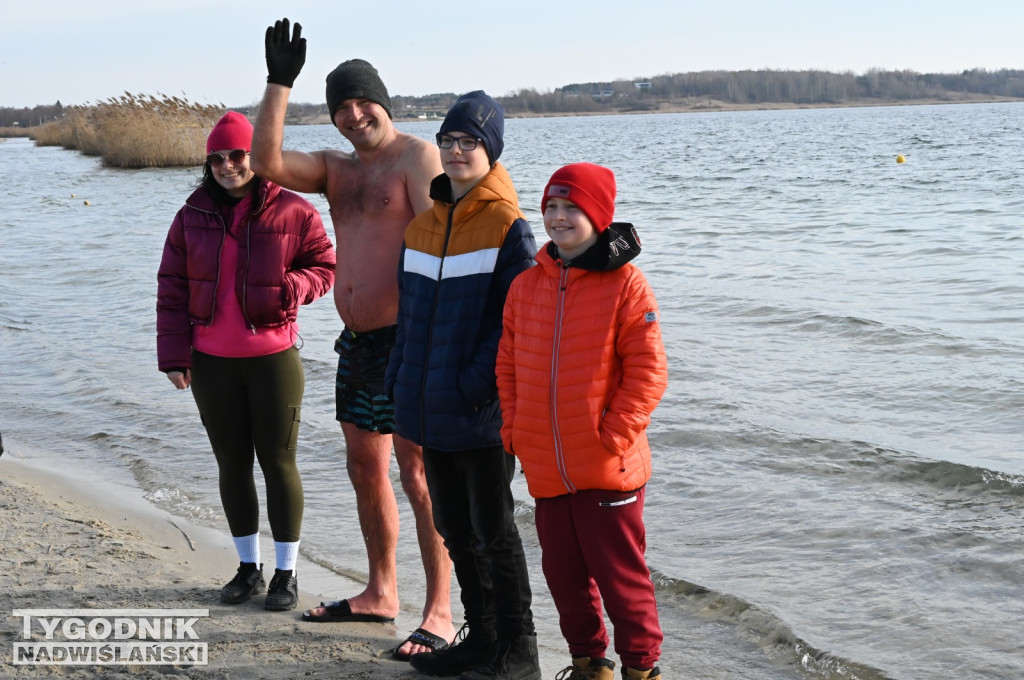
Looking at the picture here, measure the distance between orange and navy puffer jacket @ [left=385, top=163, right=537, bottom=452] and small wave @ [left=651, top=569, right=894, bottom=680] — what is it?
5.64 feet

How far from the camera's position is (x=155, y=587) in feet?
14.6

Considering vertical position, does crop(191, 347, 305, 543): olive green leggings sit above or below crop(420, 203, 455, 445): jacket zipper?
below

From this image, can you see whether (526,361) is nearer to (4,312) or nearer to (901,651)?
(901,651)

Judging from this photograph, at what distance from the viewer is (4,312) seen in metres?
12.8

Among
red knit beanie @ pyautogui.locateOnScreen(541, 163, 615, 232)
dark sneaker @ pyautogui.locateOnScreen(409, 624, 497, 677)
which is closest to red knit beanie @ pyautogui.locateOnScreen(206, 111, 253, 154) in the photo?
red knit beanie @ pyautogui.locateOnScreen(541, 163, 615, 232)

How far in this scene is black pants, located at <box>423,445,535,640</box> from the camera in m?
3.45

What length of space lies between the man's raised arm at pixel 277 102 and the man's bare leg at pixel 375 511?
1031 millimetres

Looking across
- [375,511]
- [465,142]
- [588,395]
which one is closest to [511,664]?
[375,511]

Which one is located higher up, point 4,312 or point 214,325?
point 214,325

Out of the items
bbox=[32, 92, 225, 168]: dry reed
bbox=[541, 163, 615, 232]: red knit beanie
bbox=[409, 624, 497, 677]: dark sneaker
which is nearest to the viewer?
bbox=[541, 163, 615, 232]: red knit beanie

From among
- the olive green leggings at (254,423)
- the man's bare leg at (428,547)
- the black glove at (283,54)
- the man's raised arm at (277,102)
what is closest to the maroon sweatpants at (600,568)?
the man's bare leg at (428,547)

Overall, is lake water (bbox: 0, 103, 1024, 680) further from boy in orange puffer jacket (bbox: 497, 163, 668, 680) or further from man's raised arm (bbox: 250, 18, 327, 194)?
man's raised arm (bbox: 250, 18, 327, 194)

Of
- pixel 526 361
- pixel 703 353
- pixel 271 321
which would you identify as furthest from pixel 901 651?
pixel 703 353

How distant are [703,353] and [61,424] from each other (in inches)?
225
